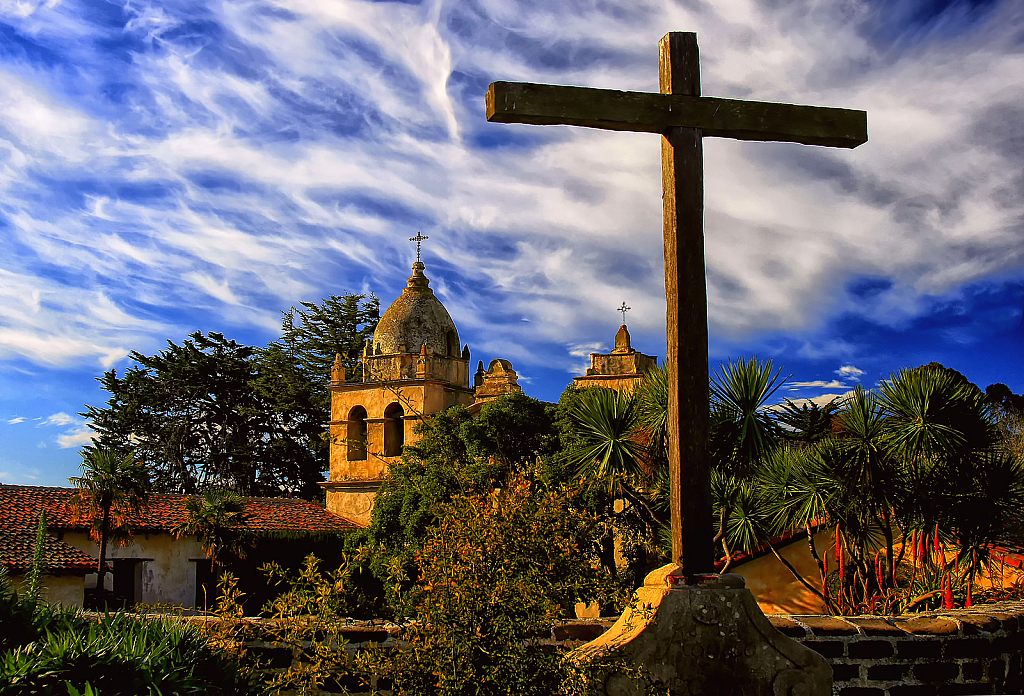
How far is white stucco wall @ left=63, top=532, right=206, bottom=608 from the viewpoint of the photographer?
26.4 meters

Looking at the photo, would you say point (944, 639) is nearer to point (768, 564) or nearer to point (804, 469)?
point (804, 469)

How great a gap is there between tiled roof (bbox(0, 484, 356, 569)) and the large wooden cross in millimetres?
20811

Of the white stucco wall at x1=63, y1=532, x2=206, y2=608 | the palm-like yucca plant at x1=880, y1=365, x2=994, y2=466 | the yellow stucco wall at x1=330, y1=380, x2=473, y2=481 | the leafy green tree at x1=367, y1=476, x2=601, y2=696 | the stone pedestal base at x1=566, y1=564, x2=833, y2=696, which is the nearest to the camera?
the leafy green tree at x1=367, y1=476, x2=601, y2=696

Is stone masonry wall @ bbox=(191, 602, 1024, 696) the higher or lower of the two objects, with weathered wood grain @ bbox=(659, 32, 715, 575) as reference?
lower

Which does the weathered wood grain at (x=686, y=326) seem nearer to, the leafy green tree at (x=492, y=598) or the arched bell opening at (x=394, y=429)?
the leafy green tree at (x=492, y=598)

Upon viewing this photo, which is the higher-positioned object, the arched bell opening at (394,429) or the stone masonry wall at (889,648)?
the arched bell opening at (394,429)

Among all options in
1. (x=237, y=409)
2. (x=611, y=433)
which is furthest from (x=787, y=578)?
(x=237, y=409)

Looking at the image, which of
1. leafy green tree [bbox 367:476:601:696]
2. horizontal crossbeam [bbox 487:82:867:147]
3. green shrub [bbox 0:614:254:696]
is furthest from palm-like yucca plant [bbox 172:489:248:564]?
horizontal crossbeam [bbox 487:82:867:147]

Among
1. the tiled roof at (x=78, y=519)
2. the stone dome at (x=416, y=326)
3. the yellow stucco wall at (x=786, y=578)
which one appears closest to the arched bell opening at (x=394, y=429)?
the stone dome at (x=416, y=326)

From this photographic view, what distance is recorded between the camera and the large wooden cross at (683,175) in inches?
183

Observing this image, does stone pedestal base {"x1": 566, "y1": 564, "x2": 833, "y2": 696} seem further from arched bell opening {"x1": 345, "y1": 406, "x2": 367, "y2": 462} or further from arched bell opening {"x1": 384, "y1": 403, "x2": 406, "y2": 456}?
arched bell opening {"x1": 345, "y1": 406, "x2": 367, "y2": 462}

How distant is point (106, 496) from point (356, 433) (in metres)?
7.74

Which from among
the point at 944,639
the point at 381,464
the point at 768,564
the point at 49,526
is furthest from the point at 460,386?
the point at 944,639

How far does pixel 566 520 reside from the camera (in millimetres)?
4328
